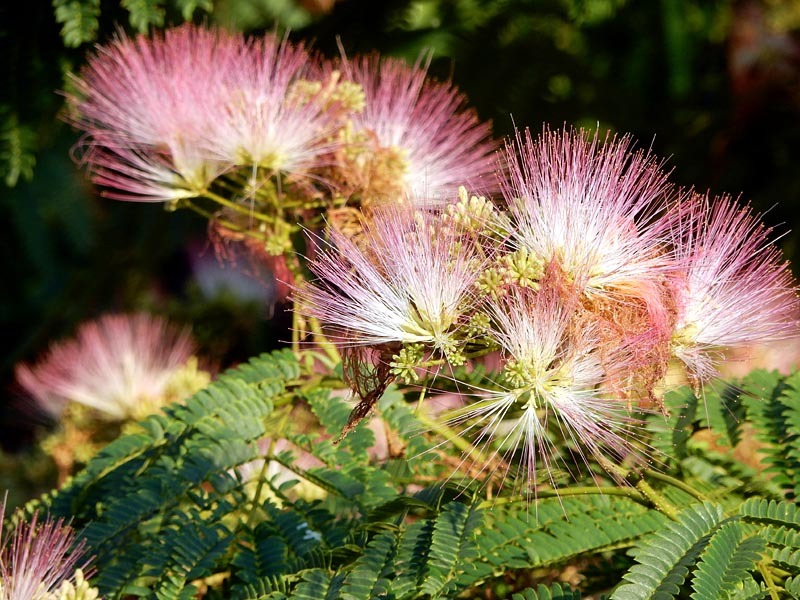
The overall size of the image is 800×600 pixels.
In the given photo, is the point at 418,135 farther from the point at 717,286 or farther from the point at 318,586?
the point at 318,586

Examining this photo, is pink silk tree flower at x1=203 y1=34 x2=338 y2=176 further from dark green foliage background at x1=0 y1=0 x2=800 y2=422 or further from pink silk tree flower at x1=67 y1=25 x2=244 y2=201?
dark green foliage background at x1=0 y1=0 x2=800 y2=422

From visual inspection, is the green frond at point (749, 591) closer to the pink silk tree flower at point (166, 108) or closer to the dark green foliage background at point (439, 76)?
the pink silk tree flower at point (166, 108)

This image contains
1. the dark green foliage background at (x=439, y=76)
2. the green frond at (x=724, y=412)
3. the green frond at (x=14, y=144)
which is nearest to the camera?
the green frond at (x=724, y=412)

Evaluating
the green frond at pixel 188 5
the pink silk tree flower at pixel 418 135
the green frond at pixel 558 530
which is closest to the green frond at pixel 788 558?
the green frond at pixel 558 530

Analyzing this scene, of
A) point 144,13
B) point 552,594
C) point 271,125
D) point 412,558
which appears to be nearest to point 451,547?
point 412,558

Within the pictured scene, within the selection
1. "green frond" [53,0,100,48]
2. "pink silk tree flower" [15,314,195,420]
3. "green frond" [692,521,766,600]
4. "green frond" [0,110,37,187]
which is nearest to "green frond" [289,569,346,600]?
"green frond" [692,521,766,600]
